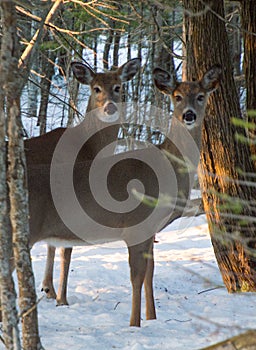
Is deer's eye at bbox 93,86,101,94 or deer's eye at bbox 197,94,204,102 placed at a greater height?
deer's eye at bbox 93,86,101,94

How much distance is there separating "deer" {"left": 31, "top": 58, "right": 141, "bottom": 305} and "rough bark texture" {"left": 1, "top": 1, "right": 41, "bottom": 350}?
3505 millimetres

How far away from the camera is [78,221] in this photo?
6.71 meters

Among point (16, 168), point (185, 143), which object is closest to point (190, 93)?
point (185, 143)

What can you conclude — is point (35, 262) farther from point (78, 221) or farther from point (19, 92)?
point (19, 92)

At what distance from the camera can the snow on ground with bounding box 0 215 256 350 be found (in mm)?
5660

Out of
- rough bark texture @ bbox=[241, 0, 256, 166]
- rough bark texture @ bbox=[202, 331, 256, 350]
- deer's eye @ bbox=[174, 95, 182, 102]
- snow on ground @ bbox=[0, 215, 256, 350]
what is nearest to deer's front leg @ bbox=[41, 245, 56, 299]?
snow on ground @ bbox=[0, 215, 256, 350]

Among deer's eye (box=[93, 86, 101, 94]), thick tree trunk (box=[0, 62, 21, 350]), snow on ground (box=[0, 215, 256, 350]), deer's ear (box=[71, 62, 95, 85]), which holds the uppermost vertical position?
deer's ear (box=[71, 62, 95, 85])

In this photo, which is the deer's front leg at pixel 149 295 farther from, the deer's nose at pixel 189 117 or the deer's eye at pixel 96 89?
the deer's eye at pixel 96 89

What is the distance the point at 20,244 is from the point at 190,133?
3426 mm

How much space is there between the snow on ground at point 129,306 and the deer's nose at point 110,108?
2.00 meters

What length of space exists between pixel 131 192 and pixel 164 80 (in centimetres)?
134

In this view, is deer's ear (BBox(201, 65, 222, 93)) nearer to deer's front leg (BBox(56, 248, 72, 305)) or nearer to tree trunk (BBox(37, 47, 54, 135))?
deer's front leg (BBox(56, 248, 72, 305))

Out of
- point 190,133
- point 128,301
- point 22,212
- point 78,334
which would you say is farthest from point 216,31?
point 22,212

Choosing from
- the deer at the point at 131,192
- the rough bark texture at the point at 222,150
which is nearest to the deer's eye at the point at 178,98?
the deer at the point at 131,192
